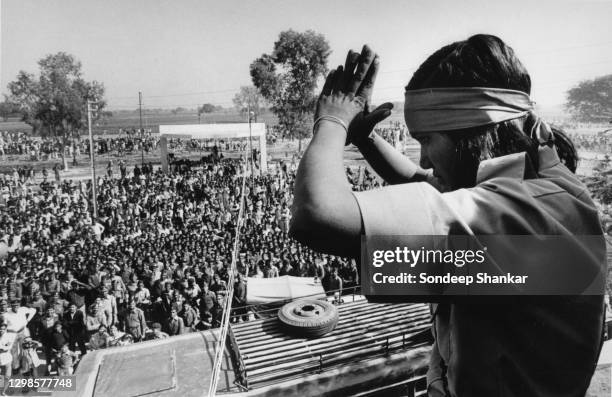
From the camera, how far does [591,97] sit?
120ft

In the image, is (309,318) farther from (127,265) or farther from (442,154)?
(127,265)

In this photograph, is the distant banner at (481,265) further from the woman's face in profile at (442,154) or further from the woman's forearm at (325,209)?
the woman's face in profile at (442,154)

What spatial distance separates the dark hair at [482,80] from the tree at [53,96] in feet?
101

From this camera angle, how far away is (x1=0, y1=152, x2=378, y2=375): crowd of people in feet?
25.7

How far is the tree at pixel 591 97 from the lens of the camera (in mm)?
35031

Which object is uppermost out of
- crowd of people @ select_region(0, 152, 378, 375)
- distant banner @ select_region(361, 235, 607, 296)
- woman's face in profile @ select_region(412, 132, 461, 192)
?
woman's face in profile @ select_region(412, 132, 461, 192)

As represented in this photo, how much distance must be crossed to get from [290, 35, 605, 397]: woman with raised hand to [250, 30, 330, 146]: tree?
3019 cm

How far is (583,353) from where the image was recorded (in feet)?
2.79

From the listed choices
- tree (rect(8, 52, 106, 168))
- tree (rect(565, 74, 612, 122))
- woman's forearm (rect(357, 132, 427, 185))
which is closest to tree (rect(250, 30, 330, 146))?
tree (rect(8, 52, 106, 168))

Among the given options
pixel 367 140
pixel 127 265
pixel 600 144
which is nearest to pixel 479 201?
pixel 367 140

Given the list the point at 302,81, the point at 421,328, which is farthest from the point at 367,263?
the point at 302,81

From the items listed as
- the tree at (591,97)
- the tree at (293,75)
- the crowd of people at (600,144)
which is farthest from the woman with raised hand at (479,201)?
the tree at (591,97)

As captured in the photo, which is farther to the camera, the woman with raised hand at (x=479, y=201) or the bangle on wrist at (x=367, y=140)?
the bangle on wrist at (x=367, y=140)

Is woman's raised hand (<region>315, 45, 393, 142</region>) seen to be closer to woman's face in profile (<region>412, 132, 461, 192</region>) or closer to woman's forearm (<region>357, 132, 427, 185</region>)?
woman's face in profile (<region>412, 132, 461, 192</region>)
